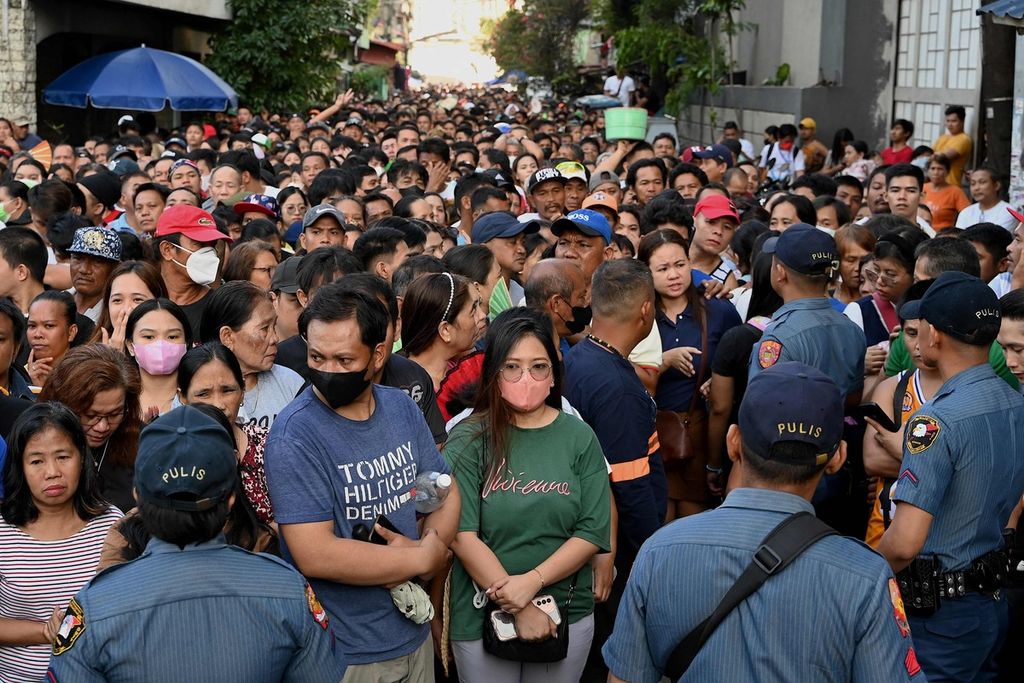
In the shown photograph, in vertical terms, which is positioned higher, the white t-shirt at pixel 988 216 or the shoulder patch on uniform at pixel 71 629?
the white t-shirt at pixel 988 216

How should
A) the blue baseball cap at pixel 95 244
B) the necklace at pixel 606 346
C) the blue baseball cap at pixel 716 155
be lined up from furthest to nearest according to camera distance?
the blue baseball cap at pixel 716 155, the blue baseball cap at pixel 95 244, the necklace at pixel 606 346

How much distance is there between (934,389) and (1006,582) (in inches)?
29.3

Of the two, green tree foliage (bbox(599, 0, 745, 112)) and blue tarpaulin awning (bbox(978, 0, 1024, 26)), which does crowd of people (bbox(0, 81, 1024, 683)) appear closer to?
blue tarpaulin awning (bbox(978, 0, 1024, 26))

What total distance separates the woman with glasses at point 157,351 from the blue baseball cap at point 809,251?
2697 millimetres

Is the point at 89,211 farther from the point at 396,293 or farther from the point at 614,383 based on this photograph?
the point at 614,383

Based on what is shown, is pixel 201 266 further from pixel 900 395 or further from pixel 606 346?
pixel 900 395

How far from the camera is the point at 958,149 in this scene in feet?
44.0

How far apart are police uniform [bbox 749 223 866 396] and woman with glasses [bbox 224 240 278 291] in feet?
9.01

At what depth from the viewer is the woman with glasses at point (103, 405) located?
421 centimetres

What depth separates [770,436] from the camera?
276 cm

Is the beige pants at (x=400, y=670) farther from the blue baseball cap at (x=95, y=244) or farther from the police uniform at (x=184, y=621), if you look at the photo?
the blue baseball cap at (x=95, y=244)

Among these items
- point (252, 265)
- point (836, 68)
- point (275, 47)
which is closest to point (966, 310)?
point (252, 265)

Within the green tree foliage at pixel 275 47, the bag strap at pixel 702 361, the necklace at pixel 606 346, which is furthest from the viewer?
the green tree foliage at pixel 275 47

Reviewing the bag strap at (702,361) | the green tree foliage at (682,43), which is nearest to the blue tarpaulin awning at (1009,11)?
the bag strap at (702,361)
